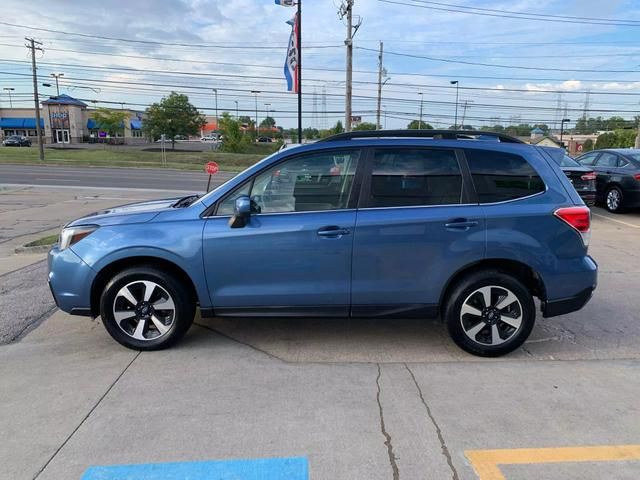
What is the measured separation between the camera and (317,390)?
355cm

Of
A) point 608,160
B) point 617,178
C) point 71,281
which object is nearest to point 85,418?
point 71,281

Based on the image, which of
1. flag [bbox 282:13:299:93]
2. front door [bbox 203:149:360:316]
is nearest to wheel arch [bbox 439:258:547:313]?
front door [bbox 203:149:360:316]

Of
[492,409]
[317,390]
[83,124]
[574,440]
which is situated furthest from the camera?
[83,124]

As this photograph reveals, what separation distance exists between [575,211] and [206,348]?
332 cm

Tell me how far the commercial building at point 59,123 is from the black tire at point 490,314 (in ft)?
275

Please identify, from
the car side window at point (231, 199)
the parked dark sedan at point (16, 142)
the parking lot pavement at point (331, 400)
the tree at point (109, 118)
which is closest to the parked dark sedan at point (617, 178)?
the parking lot pavement at point (331, 400)

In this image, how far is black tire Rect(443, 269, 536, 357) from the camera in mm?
4035

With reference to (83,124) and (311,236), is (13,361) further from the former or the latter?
(83,124)

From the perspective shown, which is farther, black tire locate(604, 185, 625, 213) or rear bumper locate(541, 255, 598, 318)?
black tire locate(604, 185, 625, 213)

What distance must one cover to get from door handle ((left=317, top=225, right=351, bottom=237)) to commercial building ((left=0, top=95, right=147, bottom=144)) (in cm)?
8340

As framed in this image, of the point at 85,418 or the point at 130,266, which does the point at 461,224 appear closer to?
the point at 130,266

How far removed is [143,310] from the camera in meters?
4.16

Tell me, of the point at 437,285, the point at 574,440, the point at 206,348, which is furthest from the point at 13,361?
the point at 574,440

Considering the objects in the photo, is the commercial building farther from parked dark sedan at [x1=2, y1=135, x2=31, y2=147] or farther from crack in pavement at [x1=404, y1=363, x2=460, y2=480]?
crack in pavement at [x1=404, y1=363, x2=460, y2=480]
